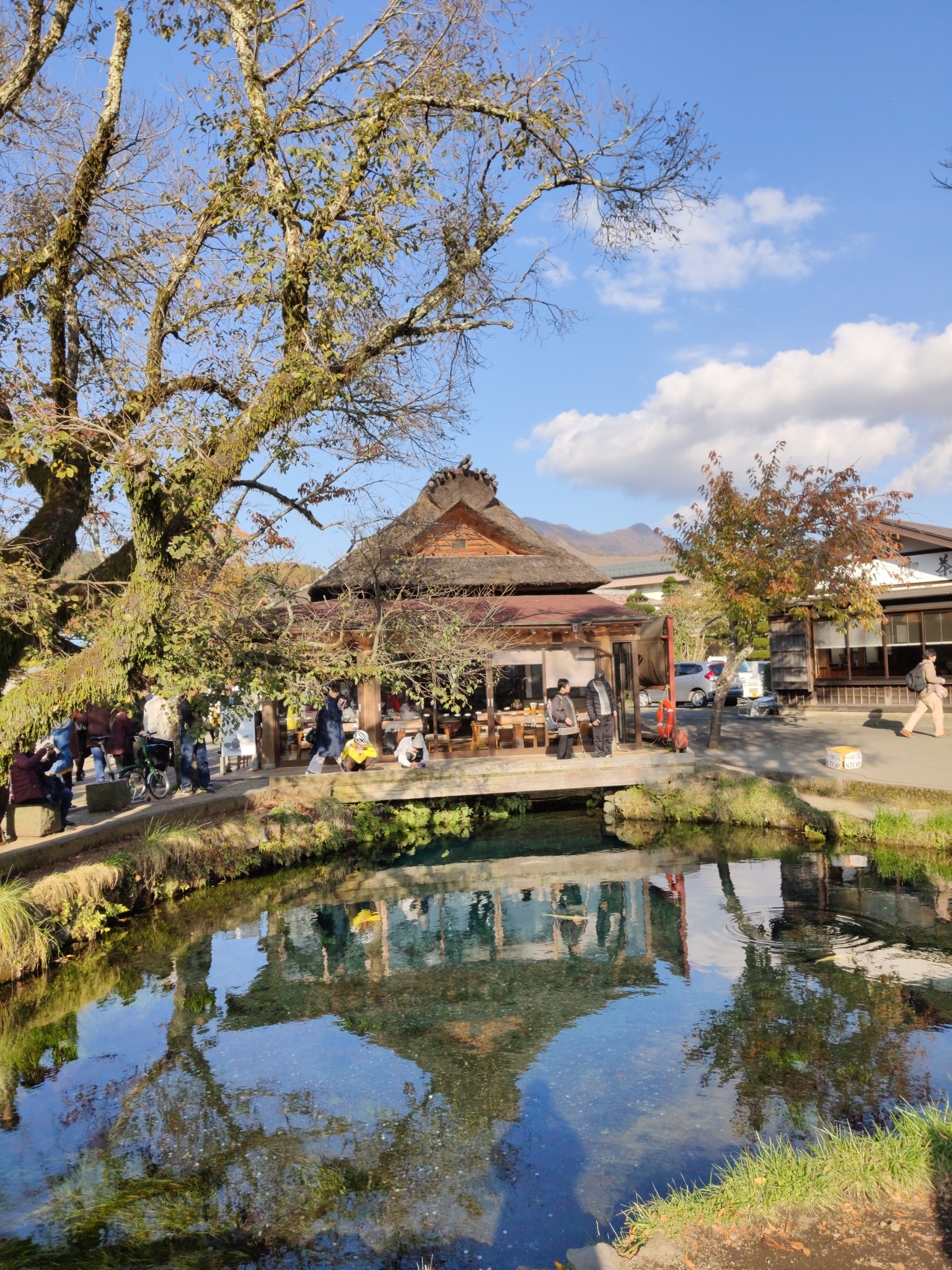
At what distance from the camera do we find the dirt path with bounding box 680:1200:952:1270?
3389 millimetres

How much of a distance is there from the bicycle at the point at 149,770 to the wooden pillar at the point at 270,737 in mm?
2569

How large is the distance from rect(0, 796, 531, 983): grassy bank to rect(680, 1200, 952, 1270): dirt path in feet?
24.6

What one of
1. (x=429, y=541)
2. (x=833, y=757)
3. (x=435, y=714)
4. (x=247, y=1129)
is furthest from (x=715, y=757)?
(x=247, y=1129)

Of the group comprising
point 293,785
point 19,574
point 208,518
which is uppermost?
point 208,518

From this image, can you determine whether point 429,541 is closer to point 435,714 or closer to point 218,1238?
point 435,714

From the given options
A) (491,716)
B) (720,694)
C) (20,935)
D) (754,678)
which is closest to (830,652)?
(754,678)

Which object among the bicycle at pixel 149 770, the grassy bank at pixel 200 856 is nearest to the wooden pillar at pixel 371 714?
the grassy bank at pixel 200 856

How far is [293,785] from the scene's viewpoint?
604 inches

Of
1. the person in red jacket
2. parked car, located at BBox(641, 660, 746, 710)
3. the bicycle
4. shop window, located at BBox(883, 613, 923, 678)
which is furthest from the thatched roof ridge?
parked car, located at BBox(641, 660, 746, 710)

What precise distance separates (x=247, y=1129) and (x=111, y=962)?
4177mm

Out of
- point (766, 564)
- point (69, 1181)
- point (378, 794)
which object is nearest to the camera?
point (69, 1181)

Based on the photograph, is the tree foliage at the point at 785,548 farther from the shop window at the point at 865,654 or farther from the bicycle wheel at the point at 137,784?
the bicycle wheel at the point at 137,784

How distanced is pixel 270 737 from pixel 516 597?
243 inches

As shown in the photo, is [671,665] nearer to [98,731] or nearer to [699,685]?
[98,731]
